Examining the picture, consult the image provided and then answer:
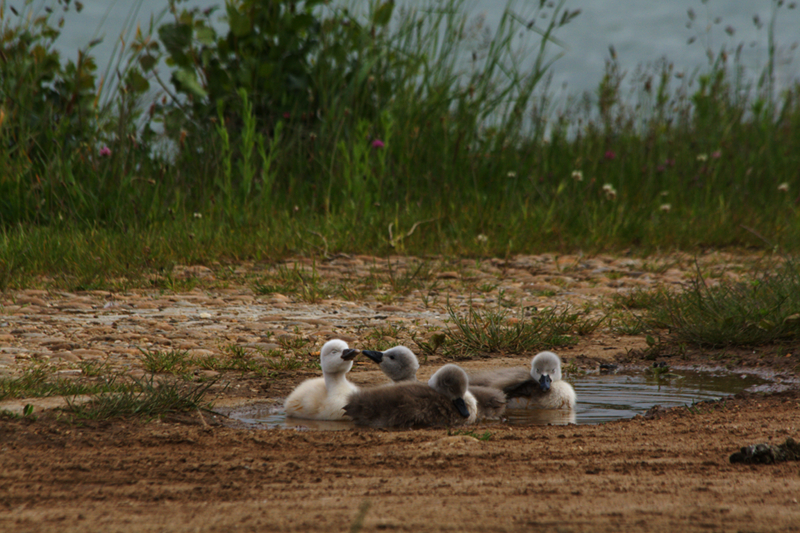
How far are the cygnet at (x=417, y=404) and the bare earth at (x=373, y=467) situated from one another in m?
0.18

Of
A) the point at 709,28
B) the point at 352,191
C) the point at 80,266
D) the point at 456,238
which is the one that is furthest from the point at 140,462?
the point at 709,28

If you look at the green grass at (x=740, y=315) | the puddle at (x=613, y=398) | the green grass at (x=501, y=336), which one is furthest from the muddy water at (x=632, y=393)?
the green grass at (x=501, y=336)

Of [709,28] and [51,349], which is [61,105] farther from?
[709,28]

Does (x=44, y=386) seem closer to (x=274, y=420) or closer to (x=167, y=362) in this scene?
(x=167, y=362)

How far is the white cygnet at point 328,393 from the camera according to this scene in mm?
4004

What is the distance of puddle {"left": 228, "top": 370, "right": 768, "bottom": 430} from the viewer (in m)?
3.96

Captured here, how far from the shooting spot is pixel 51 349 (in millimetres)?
5012

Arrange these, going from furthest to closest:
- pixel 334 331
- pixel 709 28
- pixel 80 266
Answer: pixel 709 28 → pixel 80 266 → pixel 334 331

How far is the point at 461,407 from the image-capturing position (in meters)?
4.03

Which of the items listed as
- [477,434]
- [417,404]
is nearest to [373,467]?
[477,434]

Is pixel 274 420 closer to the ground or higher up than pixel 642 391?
closer to the ground

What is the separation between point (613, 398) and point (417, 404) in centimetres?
121

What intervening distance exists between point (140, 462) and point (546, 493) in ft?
5.04

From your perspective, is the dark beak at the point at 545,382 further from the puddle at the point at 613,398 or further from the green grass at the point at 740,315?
the green grass at the point at 740,315
